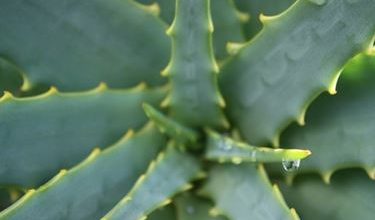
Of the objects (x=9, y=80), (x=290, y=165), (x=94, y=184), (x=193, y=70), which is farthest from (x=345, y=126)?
(x=9, y=80)

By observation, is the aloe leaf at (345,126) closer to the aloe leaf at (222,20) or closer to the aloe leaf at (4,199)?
the aloe leaf at (222,20)

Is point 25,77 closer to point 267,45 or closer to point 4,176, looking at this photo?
point 4,176

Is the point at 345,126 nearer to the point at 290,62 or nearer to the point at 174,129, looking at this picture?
the point at 290,62

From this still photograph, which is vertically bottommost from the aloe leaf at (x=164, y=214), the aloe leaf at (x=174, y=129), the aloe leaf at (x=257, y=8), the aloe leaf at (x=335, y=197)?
the aloe leaf at (x=335, y=197)

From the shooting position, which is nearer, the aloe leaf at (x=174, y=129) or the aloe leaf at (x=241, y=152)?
the aloe leaf at (x=241, y=152)

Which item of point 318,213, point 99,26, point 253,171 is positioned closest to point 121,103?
point 99,26

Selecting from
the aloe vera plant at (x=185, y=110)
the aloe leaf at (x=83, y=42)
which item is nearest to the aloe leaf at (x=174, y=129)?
the aloe vera plant at (x=185, y=110)

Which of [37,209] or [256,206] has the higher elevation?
[37,209]
